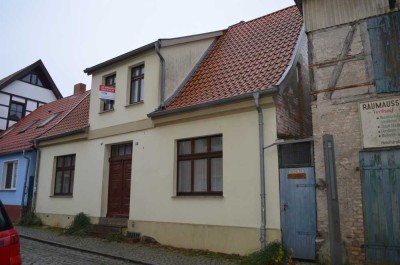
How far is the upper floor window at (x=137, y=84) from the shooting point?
12.8 meters

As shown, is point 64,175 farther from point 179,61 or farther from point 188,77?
point 179,61

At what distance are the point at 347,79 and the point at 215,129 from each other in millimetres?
3626

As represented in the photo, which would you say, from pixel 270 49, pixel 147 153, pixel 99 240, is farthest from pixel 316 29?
pixel 99 240

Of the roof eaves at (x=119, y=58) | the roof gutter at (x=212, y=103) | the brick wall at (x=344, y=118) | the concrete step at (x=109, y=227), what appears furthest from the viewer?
the roof eaves at (x=119, y=58)

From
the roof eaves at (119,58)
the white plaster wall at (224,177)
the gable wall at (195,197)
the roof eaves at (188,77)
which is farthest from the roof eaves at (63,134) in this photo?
the roof eaves at (188,77)

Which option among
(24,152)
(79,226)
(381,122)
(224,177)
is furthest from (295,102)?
(24,152)

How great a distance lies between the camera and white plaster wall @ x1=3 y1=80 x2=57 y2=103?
24.0 metres

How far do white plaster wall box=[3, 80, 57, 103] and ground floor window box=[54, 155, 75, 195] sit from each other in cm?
1094

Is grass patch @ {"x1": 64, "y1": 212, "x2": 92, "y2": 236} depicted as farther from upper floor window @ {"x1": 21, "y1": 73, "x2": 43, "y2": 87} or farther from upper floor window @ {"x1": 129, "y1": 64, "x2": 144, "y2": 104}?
upper floor window @ {"x1": 21, "y1": 73, "x2": 43, "y2": 87}

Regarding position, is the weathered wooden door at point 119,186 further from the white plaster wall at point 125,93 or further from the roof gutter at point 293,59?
the roof gutter at point 293,59

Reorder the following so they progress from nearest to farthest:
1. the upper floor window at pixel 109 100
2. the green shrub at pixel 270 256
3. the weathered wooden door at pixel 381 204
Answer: the weathered wooden door at pixel 381 204 → the green shrub at pixel 270 256 → the upper floor window at pixel 109 100

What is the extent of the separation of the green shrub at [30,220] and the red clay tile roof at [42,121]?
10.2 ft

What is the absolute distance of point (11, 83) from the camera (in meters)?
23.9

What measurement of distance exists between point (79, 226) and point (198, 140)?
18.7 feet
